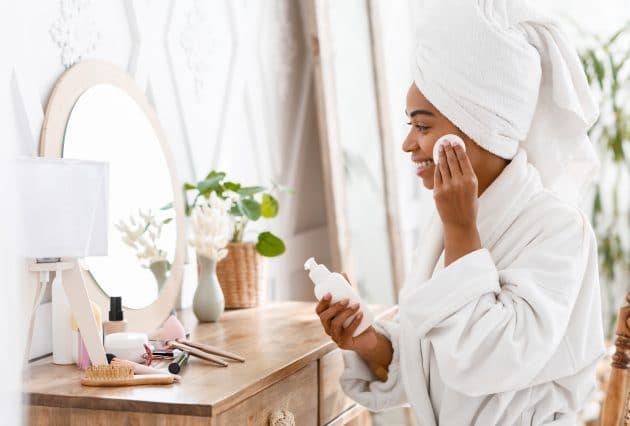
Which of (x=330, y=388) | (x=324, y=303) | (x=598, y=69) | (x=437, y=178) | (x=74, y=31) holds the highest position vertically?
(x=598, y=69)

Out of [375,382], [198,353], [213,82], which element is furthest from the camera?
[213,82]

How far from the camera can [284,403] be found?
1.55 metres

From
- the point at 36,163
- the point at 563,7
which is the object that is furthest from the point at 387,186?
the point at 36,163

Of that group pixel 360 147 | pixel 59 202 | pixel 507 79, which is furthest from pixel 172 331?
pixel 360 147

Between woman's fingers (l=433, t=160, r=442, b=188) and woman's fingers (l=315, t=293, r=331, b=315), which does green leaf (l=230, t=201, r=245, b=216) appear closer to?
woman's fingers (l=315, t=293, r=331, b=315)

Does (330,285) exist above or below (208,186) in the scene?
below

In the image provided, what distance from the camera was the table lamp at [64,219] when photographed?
4.42 feet

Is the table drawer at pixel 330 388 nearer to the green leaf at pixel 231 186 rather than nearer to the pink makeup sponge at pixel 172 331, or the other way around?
the pink makeup sponge at pixel 172 331

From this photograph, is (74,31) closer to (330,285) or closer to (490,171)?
(330,285)

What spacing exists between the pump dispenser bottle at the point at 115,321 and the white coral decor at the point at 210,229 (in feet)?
1.37

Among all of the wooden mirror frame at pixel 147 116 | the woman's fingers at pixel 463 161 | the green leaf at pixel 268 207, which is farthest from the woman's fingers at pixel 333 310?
the green leaf at pixel 268 207

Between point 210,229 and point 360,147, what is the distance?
119 centimetres

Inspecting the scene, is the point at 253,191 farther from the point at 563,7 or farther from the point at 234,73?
the point at 563,7

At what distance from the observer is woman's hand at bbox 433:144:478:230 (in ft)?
4.69
